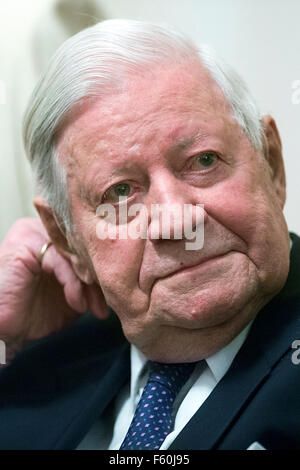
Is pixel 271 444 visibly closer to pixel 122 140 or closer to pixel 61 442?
pixel 61 442

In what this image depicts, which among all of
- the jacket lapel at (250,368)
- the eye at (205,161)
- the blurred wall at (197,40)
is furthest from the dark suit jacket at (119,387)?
the blurred wall at (197,40)

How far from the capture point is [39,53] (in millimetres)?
2383

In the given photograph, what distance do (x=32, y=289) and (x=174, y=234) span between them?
0.71m

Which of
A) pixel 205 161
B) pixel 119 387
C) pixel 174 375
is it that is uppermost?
pixel 205 161

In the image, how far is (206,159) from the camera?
1235mm

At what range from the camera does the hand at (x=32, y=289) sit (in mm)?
1648

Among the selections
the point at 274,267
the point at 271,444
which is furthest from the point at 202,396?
the point at 274,267

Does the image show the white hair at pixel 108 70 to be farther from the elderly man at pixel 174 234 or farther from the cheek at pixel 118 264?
the cheek at pixel 118 264

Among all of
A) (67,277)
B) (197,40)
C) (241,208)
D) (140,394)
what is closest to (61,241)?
(67,277)

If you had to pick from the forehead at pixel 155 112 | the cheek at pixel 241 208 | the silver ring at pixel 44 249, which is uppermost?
the forehead at pixel 155 112

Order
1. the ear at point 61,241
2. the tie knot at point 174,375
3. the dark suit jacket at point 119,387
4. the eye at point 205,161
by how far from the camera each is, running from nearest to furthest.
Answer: the dark suit jacket at point 119,387 → the eye at point 205,161 → the tie knot at point 174,375 → the ear at point 61,241

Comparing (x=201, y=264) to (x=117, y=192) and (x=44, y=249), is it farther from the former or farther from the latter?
(x=44, y=249)

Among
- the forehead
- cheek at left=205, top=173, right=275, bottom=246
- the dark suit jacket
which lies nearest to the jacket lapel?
the dark suit jacket

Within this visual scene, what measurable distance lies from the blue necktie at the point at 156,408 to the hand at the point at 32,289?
0.36 meters
